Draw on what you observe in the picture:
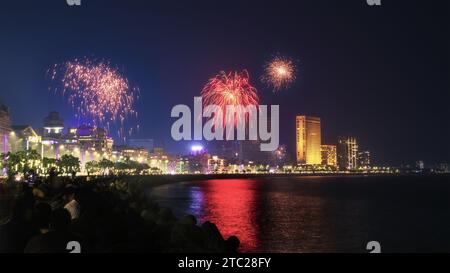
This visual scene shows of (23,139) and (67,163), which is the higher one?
(23,139)

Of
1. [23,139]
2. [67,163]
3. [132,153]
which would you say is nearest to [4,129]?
[23,139]

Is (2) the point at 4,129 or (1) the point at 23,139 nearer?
(2) the point at 4,129

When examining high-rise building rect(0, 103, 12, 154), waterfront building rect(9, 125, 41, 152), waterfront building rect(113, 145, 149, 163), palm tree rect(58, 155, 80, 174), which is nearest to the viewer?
high-rise building rect(0, 103, 12, 154)

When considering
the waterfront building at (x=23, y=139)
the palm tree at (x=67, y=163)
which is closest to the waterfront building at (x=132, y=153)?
the waterfront building at (x=23, y=139)

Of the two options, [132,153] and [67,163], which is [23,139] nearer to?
[67,163]

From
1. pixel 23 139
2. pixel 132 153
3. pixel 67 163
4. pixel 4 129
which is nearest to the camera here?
pixel 4 129

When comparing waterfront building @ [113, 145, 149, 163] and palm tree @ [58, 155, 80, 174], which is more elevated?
waterfront building @ [113, 145, 149, 163]

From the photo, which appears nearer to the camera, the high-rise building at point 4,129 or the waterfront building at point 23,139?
the high-rise building at point 4,129

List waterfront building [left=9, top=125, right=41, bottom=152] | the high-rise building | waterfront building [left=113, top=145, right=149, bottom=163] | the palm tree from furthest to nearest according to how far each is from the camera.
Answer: waterfront building [left=113, top=145, right=149, bottom=163], waterfront building [left=9, top=125, right=41, bottom=152], the palm tree, the high-rise building

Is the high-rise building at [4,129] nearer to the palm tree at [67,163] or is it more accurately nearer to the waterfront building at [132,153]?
the palm tree at [67,163]

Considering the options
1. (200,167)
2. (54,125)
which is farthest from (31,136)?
(200,167)

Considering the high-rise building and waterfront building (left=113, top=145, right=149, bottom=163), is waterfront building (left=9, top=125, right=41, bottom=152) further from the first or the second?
waterfront building (left=113, top=145, right=149, bottom=163)

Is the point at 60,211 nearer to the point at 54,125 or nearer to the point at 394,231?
the point at 394,231

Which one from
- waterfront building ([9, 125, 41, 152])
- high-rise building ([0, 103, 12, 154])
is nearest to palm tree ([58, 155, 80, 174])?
waterfront building ([9, 125, 41, 152])
